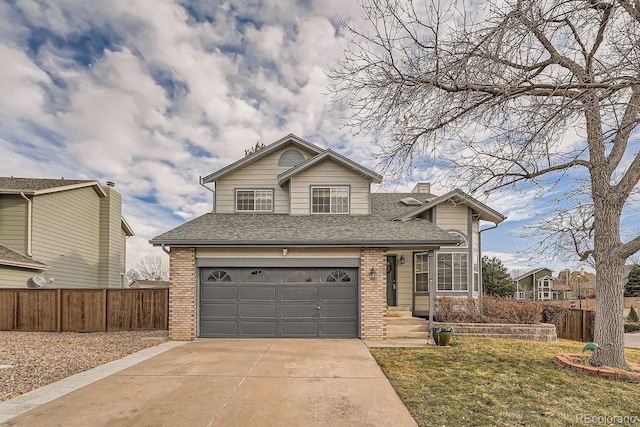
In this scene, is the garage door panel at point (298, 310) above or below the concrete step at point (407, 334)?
above

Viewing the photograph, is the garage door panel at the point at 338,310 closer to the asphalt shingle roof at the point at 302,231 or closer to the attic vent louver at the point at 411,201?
the asphalt shingle roof at the point at 302,231

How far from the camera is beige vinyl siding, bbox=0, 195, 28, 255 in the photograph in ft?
49.4

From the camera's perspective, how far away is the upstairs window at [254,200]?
1395cm

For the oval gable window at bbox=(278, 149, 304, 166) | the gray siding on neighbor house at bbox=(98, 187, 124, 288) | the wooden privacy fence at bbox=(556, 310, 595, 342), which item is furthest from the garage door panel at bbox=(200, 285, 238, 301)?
the wooden privacy fence at bbox=(556, 310, 595, 342)

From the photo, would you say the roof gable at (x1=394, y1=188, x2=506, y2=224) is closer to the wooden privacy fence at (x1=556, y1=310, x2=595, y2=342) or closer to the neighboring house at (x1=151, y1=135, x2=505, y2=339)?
the neighboring house at (x1=151, y1=135, x2=505, y2=339)

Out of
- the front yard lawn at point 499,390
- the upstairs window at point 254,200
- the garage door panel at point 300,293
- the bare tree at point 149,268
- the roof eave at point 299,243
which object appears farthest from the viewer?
the bare tree at point 149,268

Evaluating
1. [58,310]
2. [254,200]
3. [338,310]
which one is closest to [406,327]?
[338,310]

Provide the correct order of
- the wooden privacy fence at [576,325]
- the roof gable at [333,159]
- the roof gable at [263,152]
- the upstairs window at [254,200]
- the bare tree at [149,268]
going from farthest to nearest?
the bare tree at [149,268] < the wooden privacy fence at [576,325] < the upstairs window at [254,200] < the roof gable at [263,152] < the roof gable at [333,159]

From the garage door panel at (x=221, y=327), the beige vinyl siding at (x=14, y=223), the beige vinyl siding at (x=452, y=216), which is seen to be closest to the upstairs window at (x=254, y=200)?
the garage door panel at (x=221, y=327)

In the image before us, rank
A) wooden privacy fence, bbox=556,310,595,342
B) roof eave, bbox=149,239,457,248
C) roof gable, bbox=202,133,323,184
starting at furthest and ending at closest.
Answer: wooden privacy fence, bbox=556,310,595,342
roof gable, bbox=202,133,323,184
roof eave, bbox=149,239,457,248

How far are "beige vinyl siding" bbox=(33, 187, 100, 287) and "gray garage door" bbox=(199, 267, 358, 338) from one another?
9.49 m

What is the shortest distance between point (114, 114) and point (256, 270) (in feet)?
25.5

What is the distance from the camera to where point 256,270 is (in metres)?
11.6

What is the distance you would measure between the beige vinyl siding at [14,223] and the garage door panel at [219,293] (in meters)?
9.21
